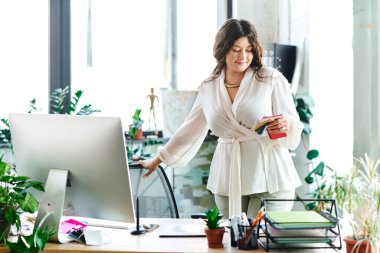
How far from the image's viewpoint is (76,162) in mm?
2055

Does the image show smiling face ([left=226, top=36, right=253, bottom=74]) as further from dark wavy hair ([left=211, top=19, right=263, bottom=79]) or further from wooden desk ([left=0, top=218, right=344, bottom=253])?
wooden desk ([left=0, top=218, right=344, bottom=253])

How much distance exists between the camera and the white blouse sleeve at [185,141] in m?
2.95

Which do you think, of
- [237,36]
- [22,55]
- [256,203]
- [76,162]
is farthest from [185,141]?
[22,55]

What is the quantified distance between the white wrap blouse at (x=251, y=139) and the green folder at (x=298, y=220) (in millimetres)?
710

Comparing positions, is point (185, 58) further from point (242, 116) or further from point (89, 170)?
point (89, 170)

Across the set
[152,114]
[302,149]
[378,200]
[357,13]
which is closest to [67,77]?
[152,114]

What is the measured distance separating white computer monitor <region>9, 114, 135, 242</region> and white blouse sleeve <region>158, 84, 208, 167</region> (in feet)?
2.89

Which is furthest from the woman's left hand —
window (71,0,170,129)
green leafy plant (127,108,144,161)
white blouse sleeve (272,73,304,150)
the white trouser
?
window (71,0,170,129)

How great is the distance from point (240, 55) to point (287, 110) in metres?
0.36

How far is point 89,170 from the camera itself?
6.71 ft

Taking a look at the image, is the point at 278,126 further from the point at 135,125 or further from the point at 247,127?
the point at 135,125

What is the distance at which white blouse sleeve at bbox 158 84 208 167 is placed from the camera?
2.95m

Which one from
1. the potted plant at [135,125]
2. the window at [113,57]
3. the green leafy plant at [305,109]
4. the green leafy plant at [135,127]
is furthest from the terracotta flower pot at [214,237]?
the window at [113,57]

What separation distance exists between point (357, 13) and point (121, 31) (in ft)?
6.11
